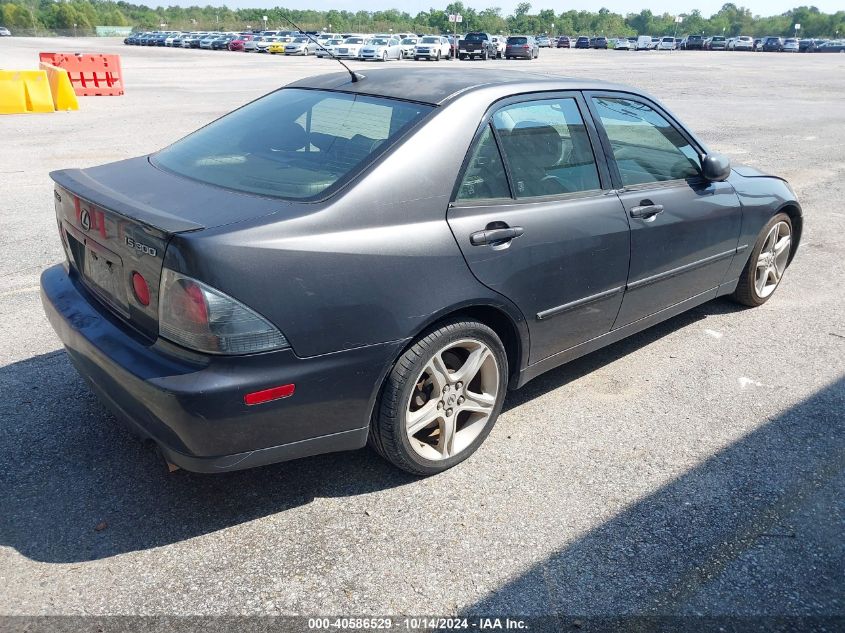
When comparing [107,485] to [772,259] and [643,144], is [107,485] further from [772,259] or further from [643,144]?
[772,259]

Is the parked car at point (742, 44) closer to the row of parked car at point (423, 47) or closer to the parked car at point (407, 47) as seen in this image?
the row of parked car at point (423, 47)

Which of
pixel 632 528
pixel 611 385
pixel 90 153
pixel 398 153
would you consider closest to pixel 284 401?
pixel 398 153

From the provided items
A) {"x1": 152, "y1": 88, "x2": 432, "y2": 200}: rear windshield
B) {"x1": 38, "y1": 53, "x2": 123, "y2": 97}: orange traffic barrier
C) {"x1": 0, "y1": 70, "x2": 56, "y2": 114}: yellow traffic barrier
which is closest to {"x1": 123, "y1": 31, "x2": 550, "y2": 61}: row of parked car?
{"x1": 38, "y1": 53, "x2": 123, "y2": 97}: orange traffic barrier

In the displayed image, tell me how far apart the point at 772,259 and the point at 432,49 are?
4388 cm

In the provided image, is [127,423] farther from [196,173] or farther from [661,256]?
[661,256]

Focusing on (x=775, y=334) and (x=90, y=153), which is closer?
(x=775, y=334)

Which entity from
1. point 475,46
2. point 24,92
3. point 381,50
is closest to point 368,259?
point 24,92

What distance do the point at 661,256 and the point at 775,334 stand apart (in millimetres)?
1457

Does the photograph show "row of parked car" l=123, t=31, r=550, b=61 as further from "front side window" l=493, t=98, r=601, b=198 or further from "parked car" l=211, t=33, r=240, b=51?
"front side window" l=493, t=98, r=601, b=198

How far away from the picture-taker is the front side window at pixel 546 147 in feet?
10.7

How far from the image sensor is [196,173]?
10.3 feet

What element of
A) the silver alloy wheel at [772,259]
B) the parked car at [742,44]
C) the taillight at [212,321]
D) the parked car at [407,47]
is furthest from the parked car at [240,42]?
the taillight at [212,321]

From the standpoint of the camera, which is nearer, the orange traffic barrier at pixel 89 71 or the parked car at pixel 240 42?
the orange traffic barrier at pixel 89 71

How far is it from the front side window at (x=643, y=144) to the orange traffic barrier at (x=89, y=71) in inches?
711
